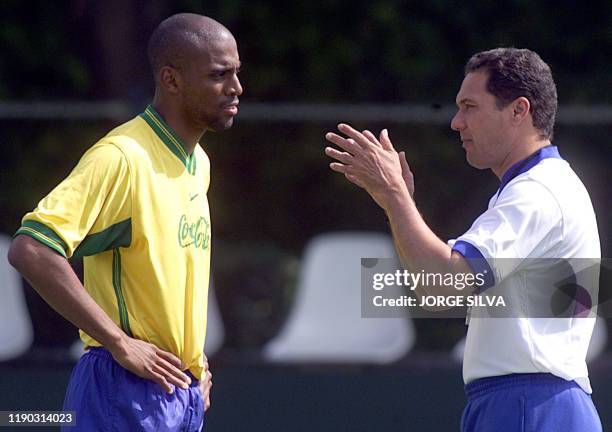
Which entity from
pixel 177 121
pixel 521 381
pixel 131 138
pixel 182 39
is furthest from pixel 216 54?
pixel 521 381

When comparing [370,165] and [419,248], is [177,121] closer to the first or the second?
[370,165]

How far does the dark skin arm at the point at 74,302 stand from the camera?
3102 mm

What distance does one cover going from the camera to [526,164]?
3.27 m

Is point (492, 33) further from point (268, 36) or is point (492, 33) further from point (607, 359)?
point (607, 359)

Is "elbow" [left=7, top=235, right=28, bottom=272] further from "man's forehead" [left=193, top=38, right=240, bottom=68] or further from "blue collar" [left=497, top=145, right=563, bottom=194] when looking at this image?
"blue collar" [left=497, top=145, right=563, bottom=194]

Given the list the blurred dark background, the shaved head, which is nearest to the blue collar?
the shaved head

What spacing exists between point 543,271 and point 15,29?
505 cm

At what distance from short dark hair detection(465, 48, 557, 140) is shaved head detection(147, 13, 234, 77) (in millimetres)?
804

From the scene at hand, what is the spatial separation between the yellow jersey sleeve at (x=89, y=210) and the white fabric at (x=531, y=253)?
93 cm

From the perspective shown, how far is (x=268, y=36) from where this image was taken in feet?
24.9

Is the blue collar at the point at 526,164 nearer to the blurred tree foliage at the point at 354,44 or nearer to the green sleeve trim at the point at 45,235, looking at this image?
the green sleeve trim at the point at 45,235

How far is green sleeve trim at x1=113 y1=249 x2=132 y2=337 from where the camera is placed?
330 cm

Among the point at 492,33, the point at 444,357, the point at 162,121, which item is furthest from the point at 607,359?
the point at 162,121

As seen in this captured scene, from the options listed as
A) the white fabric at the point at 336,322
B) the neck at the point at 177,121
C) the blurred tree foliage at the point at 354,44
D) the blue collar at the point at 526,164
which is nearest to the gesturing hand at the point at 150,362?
the neck at the point at 177,121
